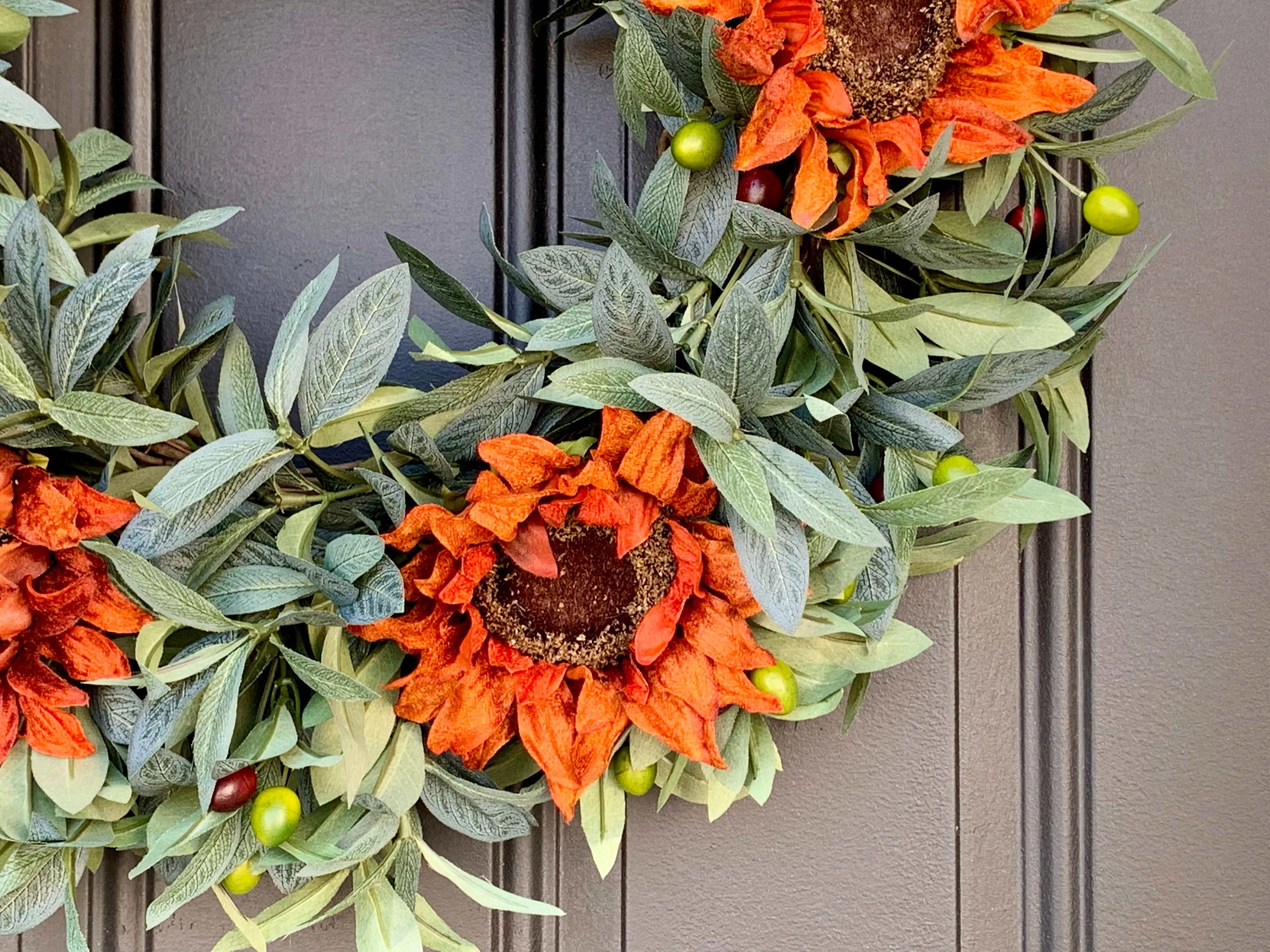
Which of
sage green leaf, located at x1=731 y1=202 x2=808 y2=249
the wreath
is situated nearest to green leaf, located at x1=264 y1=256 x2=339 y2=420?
the wreath

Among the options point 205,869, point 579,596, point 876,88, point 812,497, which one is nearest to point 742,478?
point 812,497

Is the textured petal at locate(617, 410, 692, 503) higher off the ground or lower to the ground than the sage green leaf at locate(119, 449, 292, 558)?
higher

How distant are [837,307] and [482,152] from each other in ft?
1.00

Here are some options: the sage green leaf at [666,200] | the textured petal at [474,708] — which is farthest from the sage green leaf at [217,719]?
the sage green leaf at [666,200]

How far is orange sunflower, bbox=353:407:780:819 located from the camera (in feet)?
1.68

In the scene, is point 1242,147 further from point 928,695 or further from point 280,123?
point 280,123

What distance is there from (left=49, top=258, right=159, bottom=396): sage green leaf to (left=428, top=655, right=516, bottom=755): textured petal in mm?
242

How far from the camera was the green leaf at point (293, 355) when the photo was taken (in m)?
0.48

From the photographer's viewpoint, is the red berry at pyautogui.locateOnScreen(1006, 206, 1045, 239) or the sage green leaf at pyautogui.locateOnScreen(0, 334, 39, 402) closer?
the sage green leaf at pyautogui.locateOnScreen(0, 334, 39, 402)

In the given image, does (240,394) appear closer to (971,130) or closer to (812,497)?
(812,497)

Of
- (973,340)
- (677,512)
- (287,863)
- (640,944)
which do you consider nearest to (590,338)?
(677,512)

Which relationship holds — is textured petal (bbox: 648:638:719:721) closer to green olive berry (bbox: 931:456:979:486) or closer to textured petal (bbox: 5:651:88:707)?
green olive berry (bbox: 931:456:979:486)

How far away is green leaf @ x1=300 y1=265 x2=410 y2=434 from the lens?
48 centimetres

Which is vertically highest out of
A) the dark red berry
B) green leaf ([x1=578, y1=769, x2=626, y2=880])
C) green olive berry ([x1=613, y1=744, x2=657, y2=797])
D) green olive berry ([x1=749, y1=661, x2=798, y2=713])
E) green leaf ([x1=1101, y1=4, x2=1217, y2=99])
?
green leaf ([x1=1101, y1=4, x2=1217, y2=99])
